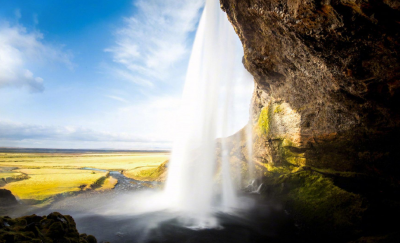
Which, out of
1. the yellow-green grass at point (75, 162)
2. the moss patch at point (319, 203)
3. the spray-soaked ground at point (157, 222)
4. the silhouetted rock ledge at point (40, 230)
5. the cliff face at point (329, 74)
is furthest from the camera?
the yellow-green grass at point (75, 162)

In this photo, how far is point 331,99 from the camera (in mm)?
13438

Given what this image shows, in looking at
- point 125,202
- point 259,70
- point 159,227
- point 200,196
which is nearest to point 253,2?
point 259,70

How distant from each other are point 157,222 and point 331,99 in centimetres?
1636

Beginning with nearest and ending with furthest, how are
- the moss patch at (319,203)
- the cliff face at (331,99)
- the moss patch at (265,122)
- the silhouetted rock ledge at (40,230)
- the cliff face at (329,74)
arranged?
the silhouetted rock ledge at (40,230)
the cliff face at (329,74)
the cliff face at (331,99)
the moss patch at (319,203)
the moss patch at (265,122)

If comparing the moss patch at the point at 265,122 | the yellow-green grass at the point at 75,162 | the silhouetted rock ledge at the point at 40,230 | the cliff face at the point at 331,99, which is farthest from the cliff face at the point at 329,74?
the yellow-green grass at the point at 75,162

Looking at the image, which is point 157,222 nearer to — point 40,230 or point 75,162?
point 40,230

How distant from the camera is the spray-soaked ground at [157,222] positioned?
10.9 meters

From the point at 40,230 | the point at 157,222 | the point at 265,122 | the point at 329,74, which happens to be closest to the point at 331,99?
the point at 329,74

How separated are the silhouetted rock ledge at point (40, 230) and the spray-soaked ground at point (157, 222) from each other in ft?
8.57

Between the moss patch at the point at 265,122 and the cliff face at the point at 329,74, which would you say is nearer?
the cliff face at the point at 329,74

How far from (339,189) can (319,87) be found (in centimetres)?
819

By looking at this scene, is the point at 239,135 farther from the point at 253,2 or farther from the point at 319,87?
the point at 253,2

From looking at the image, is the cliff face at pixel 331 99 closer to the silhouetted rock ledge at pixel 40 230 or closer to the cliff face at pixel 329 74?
the cliff face at pixel 329 74

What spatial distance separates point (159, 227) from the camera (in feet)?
40.3
